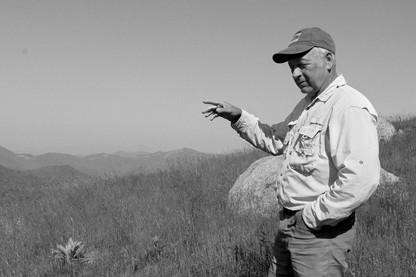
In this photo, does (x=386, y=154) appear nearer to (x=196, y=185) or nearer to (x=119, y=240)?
(x=196, y=185)

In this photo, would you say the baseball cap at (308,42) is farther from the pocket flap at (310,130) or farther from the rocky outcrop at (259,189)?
the rocky outcrop at (259,189)

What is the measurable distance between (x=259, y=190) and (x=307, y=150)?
4.50 meters

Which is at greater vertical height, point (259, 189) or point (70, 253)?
point (259, 189)

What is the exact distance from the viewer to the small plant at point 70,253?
16.0 ft

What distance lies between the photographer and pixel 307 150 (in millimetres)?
1990

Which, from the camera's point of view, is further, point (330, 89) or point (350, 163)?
point (330, 89)

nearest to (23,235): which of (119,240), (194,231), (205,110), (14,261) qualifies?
(14,261)

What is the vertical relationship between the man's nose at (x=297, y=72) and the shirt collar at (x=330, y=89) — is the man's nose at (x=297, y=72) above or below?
above

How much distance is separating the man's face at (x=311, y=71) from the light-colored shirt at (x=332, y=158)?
66 mm

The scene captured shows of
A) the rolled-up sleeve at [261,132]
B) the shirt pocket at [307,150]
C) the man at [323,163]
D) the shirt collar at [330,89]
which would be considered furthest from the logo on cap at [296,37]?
the rolled-up sleeve at [261,132]

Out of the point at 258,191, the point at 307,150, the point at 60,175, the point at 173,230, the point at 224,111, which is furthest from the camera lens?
the point at 60,175

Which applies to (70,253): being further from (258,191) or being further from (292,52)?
(292,52)

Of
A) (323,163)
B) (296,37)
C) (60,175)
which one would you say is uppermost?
(296,37)

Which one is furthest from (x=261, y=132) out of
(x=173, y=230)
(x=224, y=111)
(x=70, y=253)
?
(x=70, y=253)
